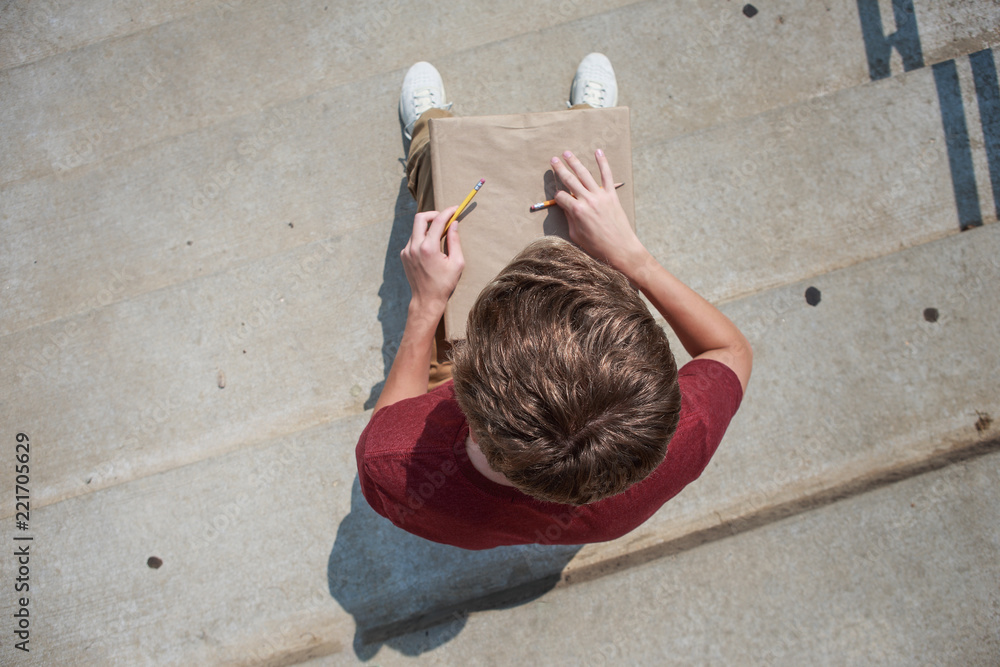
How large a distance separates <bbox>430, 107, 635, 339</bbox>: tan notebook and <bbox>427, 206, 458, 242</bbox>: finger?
41 millimetres

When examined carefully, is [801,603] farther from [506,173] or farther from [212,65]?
[212,65]

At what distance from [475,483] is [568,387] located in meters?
0.42

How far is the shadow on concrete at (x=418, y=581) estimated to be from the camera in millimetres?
2047

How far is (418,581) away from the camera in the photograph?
2076 millimetres

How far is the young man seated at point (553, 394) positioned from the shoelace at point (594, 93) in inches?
28.5

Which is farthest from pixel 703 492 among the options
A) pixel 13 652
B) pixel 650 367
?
pixel 13 652

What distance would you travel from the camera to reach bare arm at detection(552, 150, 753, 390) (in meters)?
1.41

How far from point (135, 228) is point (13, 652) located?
71.8 inches

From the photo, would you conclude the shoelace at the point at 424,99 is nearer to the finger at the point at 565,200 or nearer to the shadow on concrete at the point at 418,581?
the finger at the point at 565,200

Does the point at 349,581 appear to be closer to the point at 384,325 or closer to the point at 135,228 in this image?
the point at 384,325

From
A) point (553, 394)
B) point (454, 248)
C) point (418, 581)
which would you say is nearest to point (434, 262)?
point (454, 248)

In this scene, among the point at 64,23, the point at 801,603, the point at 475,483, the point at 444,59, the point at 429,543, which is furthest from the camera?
the point at 64,23

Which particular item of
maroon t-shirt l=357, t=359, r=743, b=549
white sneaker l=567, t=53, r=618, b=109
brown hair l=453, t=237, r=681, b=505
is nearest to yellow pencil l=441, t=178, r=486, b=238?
maroon t-shirt l=357, t=359, r=743, b=549

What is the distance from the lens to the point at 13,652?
2.12 m
